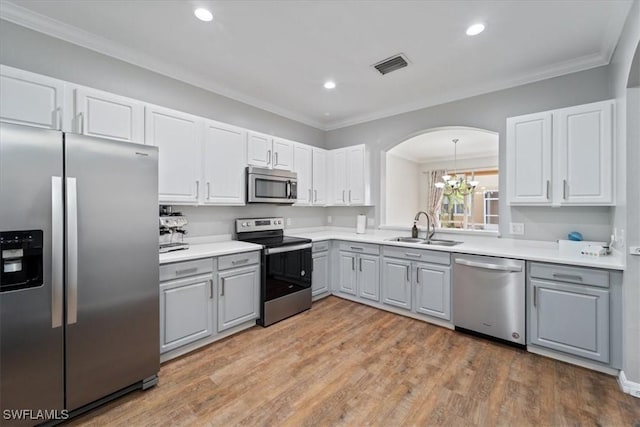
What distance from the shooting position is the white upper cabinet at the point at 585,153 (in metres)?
2.35

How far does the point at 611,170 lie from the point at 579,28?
121 centimetres

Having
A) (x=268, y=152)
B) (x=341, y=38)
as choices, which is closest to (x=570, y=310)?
(x=341, y=38)

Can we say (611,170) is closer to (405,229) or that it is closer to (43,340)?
(405,229)

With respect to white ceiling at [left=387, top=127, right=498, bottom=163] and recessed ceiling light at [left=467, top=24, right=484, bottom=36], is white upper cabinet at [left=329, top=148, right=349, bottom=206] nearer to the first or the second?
white ceiling at [left=387, top=127, right=498, bottom=163]

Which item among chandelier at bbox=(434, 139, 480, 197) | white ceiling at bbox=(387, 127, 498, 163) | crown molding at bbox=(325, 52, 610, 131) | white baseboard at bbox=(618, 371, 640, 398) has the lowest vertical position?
white baseboard at bbox=(618, 371, 640, 398)

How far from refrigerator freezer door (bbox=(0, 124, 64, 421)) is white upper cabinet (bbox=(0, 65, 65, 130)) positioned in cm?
66

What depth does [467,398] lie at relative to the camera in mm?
1906

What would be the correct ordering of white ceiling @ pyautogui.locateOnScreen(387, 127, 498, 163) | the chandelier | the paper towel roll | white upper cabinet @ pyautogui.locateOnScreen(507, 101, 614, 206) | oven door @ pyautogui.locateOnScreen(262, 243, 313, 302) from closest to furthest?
white upper cabinet @ pyautogui.locateOnScreen(507, 101, 614, 206) → oven door @ pyautogui.locateOnScreen(262, 243, 313, 302) → the paper towel roll → white ceiling @ pyautogui.locateOnScreen(387, 127, 498, 163) → the chandelier

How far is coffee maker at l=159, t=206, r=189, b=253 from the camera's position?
2.67m

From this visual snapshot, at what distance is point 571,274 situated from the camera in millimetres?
2264

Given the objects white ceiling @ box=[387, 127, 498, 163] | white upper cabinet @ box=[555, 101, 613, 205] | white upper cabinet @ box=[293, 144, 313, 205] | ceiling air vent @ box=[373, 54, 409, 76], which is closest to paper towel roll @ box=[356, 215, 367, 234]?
white upper cabinet @ box=[293, 144, 313, 205]

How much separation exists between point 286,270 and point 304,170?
156cm

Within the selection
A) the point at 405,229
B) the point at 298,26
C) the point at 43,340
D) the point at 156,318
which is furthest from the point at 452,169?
the point at 43,340

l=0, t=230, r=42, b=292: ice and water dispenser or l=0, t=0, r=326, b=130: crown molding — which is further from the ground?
l=0, t=0, r=326, b=130: crown molding
